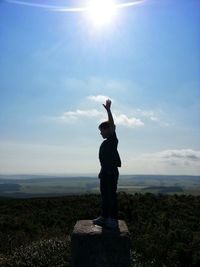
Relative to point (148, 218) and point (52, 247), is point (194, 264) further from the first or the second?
point (148, 218)

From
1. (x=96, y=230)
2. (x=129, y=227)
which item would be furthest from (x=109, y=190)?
(x=129, y=227)

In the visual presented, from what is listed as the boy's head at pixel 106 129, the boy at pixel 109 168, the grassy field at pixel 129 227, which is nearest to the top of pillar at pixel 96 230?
the boy at pixel 109 168

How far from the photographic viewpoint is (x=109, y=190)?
8383 mm

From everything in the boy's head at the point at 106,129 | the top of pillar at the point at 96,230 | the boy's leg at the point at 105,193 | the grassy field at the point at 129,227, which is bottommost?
the grassy field at the point at 129,227

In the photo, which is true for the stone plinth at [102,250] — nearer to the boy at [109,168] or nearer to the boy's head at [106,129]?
the boy at [109,168]

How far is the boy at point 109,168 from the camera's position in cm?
836

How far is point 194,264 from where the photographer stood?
1087 cm

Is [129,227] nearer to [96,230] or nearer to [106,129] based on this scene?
[96,230]

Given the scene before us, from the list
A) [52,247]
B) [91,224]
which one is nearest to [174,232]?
[52,247]

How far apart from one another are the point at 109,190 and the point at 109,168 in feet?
1.45

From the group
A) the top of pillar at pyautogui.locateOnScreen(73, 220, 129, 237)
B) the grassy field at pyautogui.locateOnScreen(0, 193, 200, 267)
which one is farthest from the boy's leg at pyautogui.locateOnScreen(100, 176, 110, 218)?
the grassy field at pyautogui.locateOnScreen(0, 193, 200, 267)

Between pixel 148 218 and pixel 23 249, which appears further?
pixel 148 218

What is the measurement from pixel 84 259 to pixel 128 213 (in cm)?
1165

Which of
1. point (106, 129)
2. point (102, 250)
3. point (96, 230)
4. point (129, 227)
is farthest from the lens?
point (129, 227)
